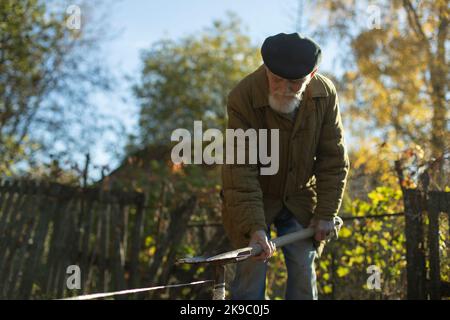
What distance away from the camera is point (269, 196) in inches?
164

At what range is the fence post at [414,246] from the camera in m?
4.97

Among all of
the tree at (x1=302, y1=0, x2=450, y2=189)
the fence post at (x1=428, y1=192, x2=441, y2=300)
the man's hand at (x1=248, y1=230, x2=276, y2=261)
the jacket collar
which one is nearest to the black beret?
the jacket collar

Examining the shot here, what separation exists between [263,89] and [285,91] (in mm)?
192

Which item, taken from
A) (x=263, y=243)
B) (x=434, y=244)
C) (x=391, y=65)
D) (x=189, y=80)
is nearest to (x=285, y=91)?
(x=263, y=243)

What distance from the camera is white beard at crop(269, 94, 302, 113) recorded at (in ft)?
12.9

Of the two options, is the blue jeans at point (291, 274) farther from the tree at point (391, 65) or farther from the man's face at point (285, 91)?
the tree at point (391, 65)

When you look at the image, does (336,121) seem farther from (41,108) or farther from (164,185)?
(41,108)

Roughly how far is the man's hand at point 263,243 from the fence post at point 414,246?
1750 millimetres

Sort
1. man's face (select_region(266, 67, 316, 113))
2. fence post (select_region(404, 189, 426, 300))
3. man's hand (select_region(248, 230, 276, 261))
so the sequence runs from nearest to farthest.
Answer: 1. man's hand (select_region(248, 230, 276, 261))
2. man's face (select_region(266, 67, 316, 113))
3. fence post (select_region(404, 189, 426, 300))

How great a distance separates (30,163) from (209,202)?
593 cm

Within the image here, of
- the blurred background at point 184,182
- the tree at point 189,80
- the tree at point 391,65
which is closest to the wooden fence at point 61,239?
the blurred background at point 184,182

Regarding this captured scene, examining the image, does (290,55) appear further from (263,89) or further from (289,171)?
(289,171)

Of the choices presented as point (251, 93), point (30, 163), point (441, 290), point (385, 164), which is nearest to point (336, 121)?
point (251, 93)

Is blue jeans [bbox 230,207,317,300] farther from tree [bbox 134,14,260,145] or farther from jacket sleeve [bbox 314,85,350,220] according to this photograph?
tree [bbox 134,14,260,145]
